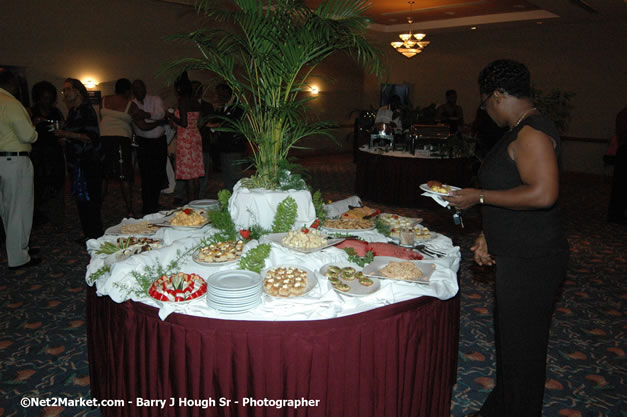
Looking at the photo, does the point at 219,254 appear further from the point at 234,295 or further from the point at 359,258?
the point at 359,258

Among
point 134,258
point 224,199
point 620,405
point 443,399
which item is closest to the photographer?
point 134,258

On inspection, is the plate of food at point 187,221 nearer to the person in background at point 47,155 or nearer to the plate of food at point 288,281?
the plate of food at point 288,281

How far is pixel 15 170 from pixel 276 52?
2.91 meters

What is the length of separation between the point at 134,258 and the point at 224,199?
2.70ft

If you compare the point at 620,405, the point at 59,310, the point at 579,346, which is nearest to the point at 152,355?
the point at 59,310

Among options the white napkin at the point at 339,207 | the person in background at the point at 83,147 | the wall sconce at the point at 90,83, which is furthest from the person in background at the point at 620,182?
the wall sconce at the point at 90,83

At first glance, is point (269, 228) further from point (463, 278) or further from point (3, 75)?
point (3, 75)

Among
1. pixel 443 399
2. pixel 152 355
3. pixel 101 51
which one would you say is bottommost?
pixel 443 399

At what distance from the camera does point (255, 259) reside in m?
2.00

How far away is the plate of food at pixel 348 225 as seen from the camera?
2.65 m

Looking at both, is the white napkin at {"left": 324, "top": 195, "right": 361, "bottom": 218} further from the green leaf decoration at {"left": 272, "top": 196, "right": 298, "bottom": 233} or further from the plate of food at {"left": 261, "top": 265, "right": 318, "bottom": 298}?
the plate of food at {"left": 261, "top": 265, "right": 318, "bottom": 298}

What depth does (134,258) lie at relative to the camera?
1.94 metres

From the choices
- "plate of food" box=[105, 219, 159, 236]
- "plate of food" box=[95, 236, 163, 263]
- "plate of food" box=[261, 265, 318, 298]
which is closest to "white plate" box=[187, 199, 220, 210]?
"plate of food" box=[105, 219, 159, 236]

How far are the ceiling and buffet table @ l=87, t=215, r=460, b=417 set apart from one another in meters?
8.79
